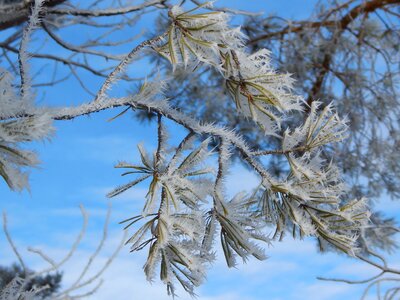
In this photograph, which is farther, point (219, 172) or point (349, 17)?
point (349, 17)

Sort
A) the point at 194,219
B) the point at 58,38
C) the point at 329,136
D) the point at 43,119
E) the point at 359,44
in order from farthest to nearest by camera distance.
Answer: the point at 359,44 → the point at 58,38 → the point at 329,136 → the point at 194,219 → the point at 43,119

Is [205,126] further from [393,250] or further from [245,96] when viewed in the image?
[393,250]

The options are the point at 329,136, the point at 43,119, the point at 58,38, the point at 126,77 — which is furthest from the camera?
the point at 126,77

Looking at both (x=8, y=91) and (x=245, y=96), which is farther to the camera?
(x=245, y=96)

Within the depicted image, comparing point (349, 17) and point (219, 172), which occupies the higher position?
point (349, 17)

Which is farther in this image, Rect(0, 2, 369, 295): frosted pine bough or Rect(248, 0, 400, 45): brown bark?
Rect(248, 0, 400, 45): brown bark

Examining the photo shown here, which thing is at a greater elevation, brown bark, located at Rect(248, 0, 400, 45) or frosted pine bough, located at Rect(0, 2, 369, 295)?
brown bark, located at Rect(248, 0, 400, 45)

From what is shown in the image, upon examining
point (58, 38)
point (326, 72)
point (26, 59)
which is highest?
point (326, 72)

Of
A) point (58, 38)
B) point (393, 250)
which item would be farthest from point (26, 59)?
point (393, 250)
